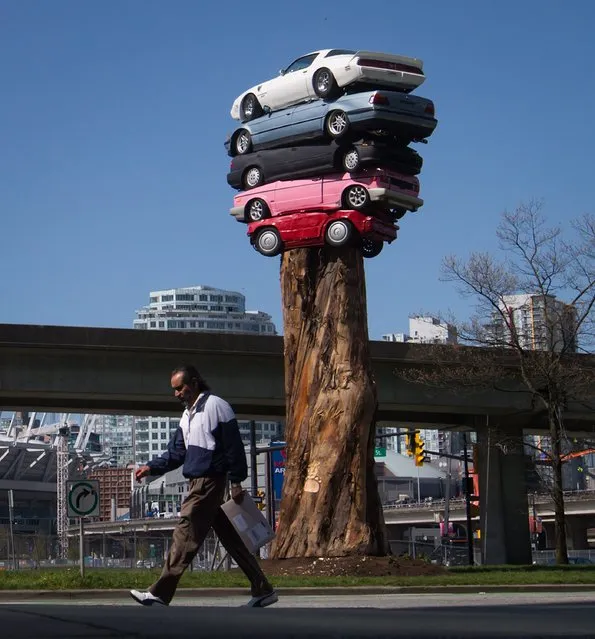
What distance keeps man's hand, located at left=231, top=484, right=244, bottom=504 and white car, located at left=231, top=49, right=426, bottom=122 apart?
55.1 ft

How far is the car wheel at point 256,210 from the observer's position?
26.8 m

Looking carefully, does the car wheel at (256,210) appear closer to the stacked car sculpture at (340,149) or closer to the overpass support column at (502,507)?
the stacked car sculpture at (340,149)

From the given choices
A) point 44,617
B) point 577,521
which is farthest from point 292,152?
point 577,521

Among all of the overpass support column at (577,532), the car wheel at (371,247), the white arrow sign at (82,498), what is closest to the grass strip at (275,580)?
the white arrow sign at (82,498)

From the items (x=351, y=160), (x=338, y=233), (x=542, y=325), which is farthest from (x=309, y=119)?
(x=542, y=325)

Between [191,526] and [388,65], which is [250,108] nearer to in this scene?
[388,65]

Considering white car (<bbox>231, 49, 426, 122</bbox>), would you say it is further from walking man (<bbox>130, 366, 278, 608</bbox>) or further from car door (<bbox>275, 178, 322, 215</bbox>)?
walking man (<bbox>130, 366, 278, 608</bbox>)

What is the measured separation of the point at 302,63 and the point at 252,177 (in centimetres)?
265

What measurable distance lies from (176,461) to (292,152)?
1699cm

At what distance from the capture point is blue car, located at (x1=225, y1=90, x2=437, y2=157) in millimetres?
24984

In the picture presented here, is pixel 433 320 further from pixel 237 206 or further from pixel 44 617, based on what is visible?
pixel 44 617

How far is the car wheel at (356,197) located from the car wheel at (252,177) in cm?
243

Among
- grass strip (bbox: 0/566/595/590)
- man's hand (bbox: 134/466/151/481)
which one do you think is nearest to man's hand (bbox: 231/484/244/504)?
man's hand (bbox: 134/466/151/481)

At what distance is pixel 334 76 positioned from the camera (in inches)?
1005
